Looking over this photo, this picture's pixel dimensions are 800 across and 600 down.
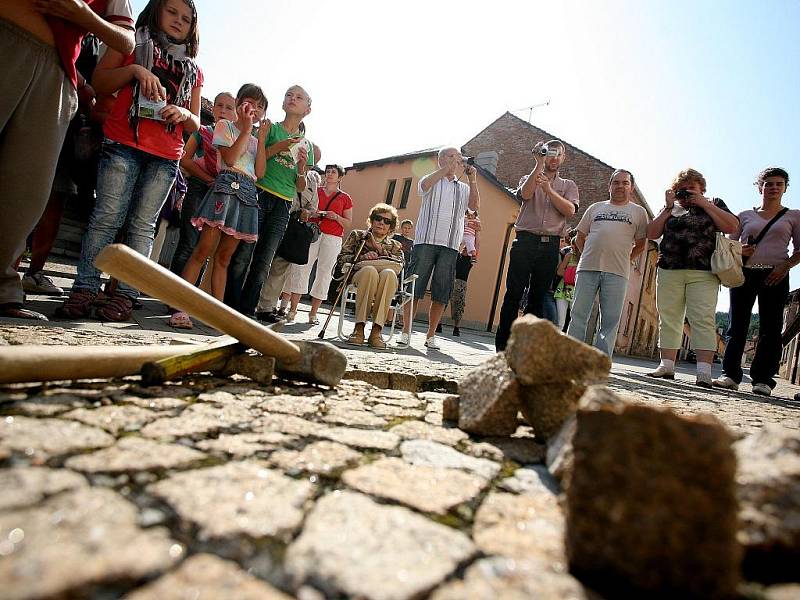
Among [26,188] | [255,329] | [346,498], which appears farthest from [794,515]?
[26,188]

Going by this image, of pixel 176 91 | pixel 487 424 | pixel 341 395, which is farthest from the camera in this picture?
pixel 176 91

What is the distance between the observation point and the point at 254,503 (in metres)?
0.81

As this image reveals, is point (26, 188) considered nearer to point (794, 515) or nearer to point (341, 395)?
point (341, 395)

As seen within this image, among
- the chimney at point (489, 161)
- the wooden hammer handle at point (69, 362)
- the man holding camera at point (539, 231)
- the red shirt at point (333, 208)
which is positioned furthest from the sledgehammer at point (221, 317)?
the chimney at point (489, 161)

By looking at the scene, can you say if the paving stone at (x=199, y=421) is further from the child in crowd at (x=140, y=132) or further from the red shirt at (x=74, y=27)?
the red shirt at (x=74, y=27)

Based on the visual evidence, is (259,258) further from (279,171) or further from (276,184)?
(279,171)

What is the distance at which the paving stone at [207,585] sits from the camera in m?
0.56

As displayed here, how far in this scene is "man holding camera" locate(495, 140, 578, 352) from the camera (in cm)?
419

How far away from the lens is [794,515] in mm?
752

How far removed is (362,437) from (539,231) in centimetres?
346

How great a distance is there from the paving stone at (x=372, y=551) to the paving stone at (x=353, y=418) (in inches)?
21.5

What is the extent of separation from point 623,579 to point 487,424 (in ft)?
2.56

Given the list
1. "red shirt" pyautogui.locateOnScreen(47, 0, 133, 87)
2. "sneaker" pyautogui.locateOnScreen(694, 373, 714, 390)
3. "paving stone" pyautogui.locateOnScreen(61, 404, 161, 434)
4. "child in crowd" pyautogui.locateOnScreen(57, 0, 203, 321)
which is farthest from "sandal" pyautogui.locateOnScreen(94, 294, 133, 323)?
"sneaker" pyautogui.locateOnScreen(694, 373, 714, 390)

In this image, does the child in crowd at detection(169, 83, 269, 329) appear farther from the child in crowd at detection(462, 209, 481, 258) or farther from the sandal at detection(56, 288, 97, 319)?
the child in crowd at detection(462, 209, 481, 258)
